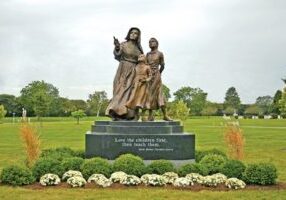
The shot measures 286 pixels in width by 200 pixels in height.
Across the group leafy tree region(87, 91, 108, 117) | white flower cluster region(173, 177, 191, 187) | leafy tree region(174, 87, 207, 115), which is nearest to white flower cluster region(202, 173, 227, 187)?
white flower cluster region(173, 177, 191, 187)

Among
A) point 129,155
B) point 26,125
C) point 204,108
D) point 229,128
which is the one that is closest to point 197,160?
point 229,128

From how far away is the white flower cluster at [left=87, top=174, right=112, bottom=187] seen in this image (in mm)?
13977

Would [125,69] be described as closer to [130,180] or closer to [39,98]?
[130,180]

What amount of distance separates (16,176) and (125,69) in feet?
19.7

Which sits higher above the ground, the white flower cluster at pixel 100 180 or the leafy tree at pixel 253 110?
the leafy tree at pixel 253 110

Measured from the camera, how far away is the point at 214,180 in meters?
14.2

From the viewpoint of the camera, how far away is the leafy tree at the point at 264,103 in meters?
139

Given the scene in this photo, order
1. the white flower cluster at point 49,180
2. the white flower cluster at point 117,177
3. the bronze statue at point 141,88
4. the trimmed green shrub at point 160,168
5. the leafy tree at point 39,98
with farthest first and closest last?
1. the leafy tree at point 39,98
2. the bronze statue at point 141,88
3. the trimmed green shrub at point 160,168
4. the white flower cluster at point 117,177
5. the white flower cluster at point 49,180

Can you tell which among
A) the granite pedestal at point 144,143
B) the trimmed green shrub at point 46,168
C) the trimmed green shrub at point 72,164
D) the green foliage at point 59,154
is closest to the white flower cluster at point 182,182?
the granite pedestal at point 144,143

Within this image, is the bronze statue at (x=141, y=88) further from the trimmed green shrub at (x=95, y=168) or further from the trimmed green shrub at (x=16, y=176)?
the trimmed green shrub at (x=16, y=176)

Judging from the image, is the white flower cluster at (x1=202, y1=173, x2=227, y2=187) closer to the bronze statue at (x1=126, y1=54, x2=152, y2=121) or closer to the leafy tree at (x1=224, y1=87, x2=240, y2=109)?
the bronze statue at (x1=126, y1=54, x2=152, y2=121)

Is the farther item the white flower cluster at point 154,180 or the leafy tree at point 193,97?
the leafy tree at point 193,97

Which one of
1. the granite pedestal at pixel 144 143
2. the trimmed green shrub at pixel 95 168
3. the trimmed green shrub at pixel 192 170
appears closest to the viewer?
the trimmed green shrub at pixel 95 168

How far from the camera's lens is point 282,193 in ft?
43.9
